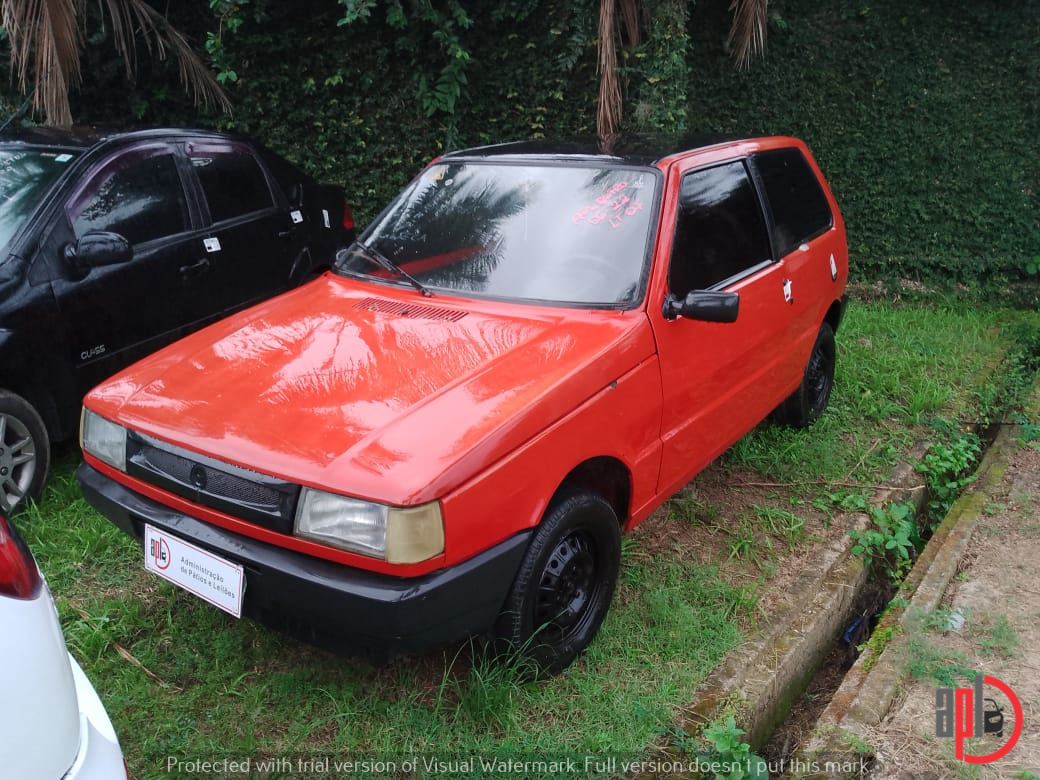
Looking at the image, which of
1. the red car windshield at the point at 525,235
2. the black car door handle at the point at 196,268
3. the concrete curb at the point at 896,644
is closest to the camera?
the concrete curb at the point at 896,644

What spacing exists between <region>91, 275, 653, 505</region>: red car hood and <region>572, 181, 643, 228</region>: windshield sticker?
45 centimetres

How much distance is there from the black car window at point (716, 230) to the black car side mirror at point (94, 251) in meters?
2.59

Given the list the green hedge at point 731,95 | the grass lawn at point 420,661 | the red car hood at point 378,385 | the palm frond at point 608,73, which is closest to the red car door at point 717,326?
the red car hood at point 378,385

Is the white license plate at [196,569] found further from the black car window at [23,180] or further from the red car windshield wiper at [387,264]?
the black car window at [23,180]

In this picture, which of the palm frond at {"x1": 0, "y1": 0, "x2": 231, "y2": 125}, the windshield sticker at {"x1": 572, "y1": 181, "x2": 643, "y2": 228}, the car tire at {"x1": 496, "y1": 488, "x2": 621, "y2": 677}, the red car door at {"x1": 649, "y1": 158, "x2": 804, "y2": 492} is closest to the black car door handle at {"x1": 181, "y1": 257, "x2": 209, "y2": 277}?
the windshield sticker at {"x1": 572, "y1": 181, "x2": 643, "y2": 228}

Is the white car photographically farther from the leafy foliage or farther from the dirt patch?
the leafy foliage

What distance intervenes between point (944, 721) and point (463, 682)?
1557mm

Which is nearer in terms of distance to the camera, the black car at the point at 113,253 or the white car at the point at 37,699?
the white car at the point at 37,699

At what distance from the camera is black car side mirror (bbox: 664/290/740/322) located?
284 centimetres

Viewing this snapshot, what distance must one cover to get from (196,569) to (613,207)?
6.49 feet

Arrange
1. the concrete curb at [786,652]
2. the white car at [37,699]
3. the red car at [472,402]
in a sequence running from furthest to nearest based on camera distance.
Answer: the concrete curb at [786,652] → the red car at [472,402] → the white car at [37,699]

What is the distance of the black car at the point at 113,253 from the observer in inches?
144

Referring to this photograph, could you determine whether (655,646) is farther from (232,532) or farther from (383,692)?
(232,532)

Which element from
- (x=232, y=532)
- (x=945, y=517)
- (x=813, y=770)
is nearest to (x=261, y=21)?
(x=232, y=532)
